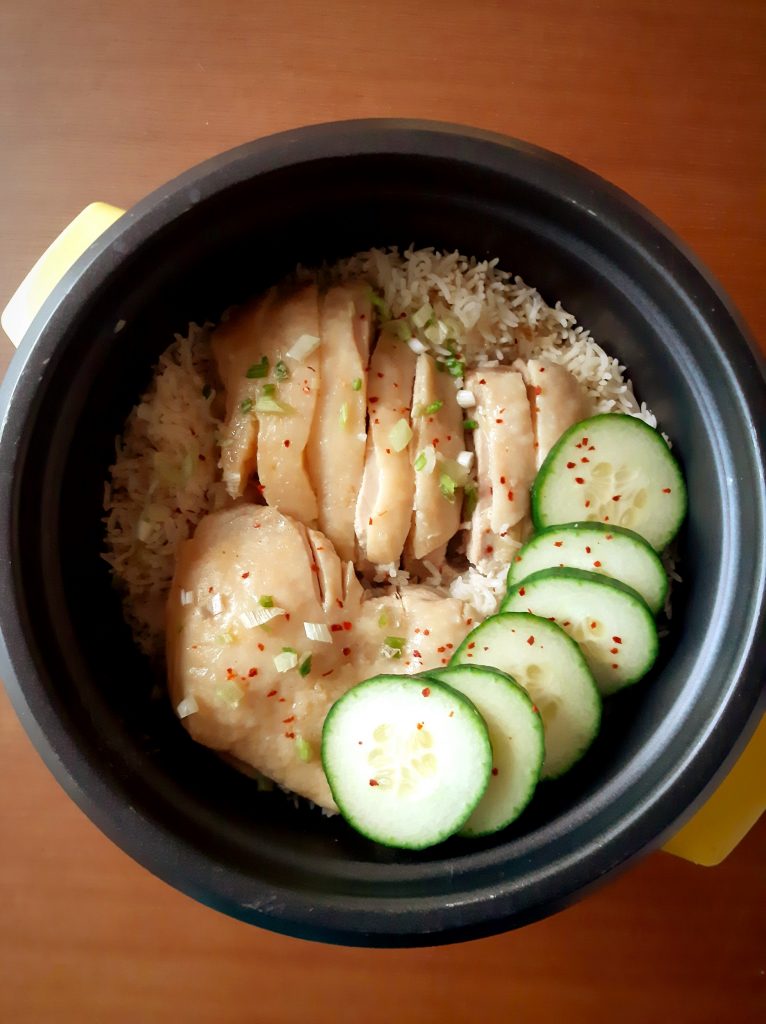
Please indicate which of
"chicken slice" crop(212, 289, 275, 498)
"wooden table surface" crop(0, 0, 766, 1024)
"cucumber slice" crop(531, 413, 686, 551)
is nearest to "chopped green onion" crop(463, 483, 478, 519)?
"cucumber slice" crop(531, 413, 686, 551)

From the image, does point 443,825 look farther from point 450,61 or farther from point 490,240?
point 450,61

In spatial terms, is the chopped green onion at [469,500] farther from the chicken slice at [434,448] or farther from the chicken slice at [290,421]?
the chicken slice at [290,421]

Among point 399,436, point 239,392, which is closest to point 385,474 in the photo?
point 399,436

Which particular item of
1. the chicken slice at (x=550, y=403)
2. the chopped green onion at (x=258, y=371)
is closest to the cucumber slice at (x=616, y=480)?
the chicken slice at (x=550, y=403)

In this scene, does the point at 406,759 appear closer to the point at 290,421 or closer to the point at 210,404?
the point at 290,421

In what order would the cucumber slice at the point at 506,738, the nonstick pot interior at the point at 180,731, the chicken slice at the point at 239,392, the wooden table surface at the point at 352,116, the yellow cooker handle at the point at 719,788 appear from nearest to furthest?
the nonstick pot interior at the point at 180,731 → the cucumber slice at the point at 506,738 → the yellow cooker handle at the point at 719,788 → the chicken slice at the point at 239,392 → the wooden table surface at the point at 352,116

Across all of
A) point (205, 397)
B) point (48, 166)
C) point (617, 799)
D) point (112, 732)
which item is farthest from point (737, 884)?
point (48, 166)
